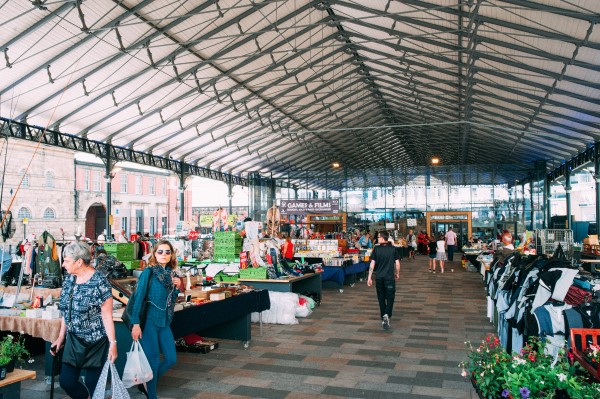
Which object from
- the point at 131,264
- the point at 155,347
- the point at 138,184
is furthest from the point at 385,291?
the point at 138,184

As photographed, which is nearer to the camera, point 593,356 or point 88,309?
point 593,356

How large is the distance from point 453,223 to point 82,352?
27429mm

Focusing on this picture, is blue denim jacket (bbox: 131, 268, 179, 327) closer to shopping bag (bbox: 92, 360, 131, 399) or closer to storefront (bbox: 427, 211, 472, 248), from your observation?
shopping bag (bbox: 92, 360, 131, 399)

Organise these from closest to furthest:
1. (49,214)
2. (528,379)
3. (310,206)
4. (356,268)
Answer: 1. (528,379)
2. (356,268)
3. (310,206)
4. (49,214)

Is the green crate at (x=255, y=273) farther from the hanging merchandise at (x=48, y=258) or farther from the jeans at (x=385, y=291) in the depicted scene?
the hanging merchandise at (x=48, y=258)

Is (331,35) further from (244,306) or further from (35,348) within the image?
(35,348)

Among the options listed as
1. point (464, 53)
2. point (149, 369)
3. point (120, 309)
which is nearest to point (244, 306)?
point (120, 309)

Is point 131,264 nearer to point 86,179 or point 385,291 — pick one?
point 385,291

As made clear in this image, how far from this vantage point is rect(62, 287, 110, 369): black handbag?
346 cm

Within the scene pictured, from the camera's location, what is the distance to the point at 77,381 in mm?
3555

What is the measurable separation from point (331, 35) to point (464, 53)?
3.92 m

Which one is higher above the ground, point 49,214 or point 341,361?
point 49,214

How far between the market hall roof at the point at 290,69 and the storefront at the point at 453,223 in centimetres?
502

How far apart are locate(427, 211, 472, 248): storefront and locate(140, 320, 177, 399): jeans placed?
1011 inches
